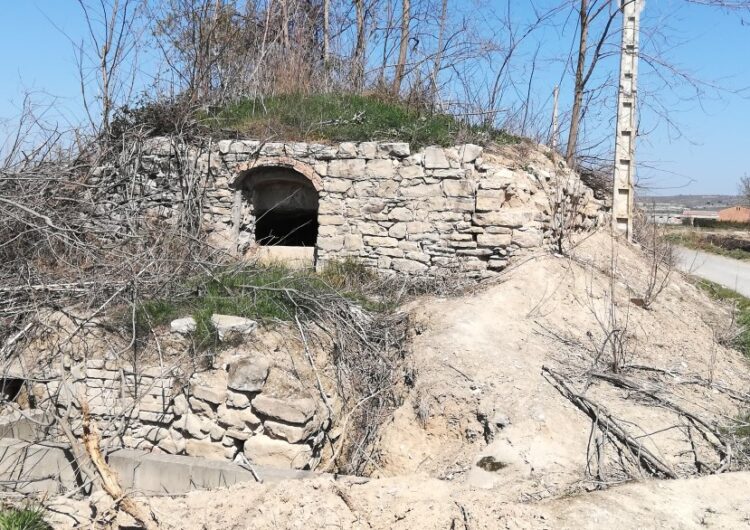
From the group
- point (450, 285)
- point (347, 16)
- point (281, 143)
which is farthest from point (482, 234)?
point (347, 16)

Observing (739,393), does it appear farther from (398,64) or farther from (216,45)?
(216,45)

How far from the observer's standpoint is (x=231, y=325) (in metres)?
5.79

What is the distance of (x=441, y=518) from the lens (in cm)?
401

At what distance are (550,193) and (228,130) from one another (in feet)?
14.3

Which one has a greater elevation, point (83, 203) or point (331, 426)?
point (83, 203)

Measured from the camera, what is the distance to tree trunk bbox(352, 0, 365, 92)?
1016 cm

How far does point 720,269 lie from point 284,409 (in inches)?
583

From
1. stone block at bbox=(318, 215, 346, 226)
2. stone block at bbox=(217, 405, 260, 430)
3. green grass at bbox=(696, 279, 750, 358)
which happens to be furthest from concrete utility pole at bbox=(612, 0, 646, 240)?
stone block at bbox=(217, 405, 260, 430)

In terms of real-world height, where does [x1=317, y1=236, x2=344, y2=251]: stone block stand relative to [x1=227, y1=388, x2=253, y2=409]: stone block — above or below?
above

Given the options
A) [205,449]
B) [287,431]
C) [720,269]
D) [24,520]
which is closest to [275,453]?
[287,431]

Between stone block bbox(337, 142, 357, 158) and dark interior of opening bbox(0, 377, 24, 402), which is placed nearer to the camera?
dark interior of opening bbox(0, 377, 24, 402)

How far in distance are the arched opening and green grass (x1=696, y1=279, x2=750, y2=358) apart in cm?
558

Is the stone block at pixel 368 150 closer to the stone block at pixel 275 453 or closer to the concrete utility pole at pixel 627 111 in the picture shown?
the stone block at pixel 275 453

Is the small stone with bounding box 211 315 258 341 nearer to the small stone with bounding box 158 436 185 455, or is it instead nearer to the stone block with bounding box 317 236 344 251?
the small stone with bounding box 158 436 185 455
